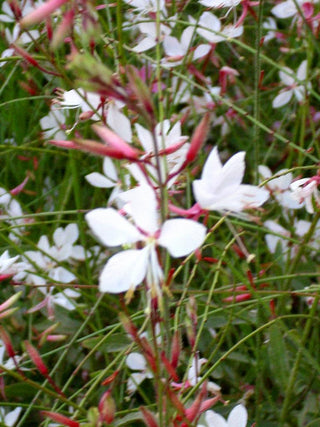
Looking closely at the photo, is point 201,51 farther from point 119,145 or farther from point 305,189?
point 119,145

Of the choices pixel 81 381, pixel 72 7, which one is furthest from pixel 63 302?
pixel 72 7

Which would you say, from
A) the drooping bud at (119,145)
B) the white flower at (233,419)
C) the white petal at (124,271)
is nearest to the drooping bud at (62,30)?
the drooping bud at (119,145)

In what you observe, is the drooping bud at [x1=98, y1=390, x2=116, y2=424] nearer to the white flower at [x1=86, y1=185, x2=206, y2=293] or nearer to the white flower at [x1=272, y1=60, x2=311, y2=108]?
the white flower at [x1=86, y1=185, x2=206, y2=293]

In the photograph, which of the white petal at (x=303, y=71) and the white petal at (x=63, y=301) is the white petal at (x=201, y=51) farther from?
the white petal at (x=63, y=301)

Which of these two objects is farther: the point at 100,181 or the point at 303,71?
the point at 303,71

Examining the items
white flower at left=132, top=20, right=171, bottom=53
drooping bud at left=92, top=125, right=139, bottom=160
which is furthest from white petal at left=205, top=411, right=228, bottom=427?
white flower at left=132, top=20, right=171, bottom=53

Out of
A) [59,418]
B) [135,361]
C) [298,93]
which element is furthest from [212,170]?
[298,93]

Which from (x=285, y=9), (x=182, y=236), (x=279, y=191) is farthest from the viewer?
(x=285, y=9)

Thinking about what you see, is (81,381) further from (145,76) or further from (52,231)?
(145,76)
